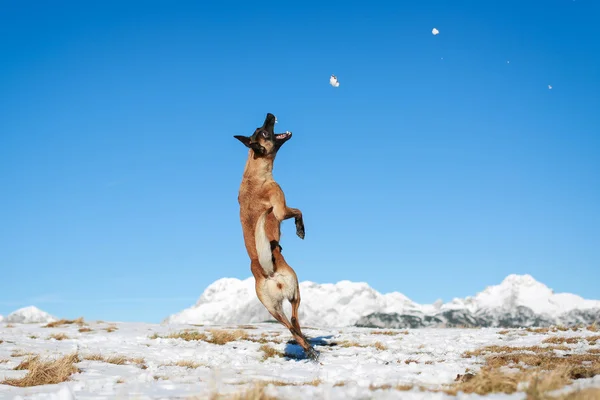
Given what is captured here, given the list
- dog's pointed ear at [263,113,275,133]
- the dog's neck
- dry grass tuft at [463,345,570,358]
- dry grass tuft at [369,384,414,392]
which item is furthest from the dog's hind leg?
dry grass tuft at [369,384,414,392]

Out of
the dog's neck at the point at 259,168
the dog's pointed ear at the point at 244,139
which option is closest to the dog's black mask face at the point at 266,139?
the dog's pointed ear at the point at 244,139

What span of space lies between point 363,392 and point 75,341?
36.7ft

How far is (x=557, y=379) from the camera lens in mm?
5211

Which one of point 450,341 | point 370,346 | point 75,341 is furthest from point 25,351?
point 450,341

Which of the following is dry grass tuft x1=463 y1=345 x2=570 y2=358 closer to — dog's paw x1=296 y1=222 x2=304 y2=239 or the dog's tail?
dog's paw x1=296 y1=222 x2=304 y2=239

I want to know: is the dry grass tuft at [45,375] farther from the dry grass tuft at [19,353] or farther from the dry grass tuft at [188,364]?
the dry grass tuft at [19,353]

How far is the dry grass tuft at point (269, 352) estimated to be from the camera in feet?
37.9

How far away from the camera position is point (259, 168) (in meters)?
11.1

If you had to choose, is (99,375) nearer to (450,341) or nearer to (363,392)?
(363,392)

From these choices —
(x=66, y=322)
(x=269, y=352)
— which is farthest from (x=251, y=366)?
(x=66, y=322)

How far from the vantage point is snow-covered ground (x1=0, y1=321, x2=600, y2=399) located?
6120 millimetres

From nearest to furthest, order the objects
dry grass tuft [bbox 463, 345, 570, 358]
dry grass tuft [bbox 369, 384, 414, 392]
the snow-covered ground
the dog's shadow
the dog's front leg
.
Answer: dry grass tuft [bbox 369, 384, 414, 392] → the snow-covered ground → the dog's front leg → dry grass tuft [bbox 463, 345, 570, 358] → the dog's shadow

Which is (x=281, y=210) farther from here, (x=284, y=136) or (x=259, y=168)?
(x=284, y=136)

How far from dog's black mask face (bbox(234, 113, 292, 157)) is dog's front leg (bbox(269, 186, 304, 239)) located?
951 millimetres
